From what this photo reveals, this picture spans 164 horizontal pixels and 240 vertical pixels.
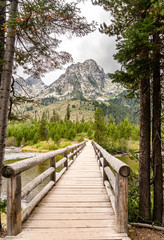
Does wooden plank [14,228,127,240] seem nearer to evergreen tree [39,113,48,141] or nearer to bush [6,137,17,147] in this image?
evergreen tree [39,113,48,141]

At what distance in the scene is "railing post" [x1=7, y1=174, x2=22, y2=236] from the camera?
1.84 metres

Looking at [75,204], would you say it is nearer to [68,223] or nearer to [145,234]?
[68,223]

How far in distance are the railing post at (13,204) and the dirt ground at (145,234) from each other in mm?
2074

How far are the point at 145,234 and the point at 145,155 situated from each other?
1.69 m

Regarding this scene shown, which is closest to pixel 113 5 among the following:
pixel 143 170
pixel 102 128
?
pixel 143 170

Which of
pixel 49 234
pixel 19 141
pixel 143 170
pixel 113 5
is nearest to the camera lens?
pixel 49 234

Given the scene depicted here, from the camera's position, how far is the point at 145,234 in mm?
2807

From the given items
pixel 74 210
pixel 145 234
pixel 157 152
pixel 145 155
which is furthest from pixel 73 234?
pixel 157 152

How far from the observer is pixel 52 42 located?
4.32m

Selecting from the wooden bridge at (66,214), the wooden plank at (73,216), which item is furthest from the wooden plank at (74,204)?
the wooden plank at (73,216)

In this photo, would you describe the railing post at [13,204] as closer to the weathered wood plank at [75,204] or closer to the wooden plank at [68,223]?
the wooden plank at [68,223]

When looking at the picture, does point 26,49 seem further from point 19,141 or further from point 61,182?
point 19,141

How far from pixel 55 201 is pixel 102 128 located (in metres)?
26.0

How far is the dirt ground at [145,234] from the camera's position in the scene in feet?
8.71
